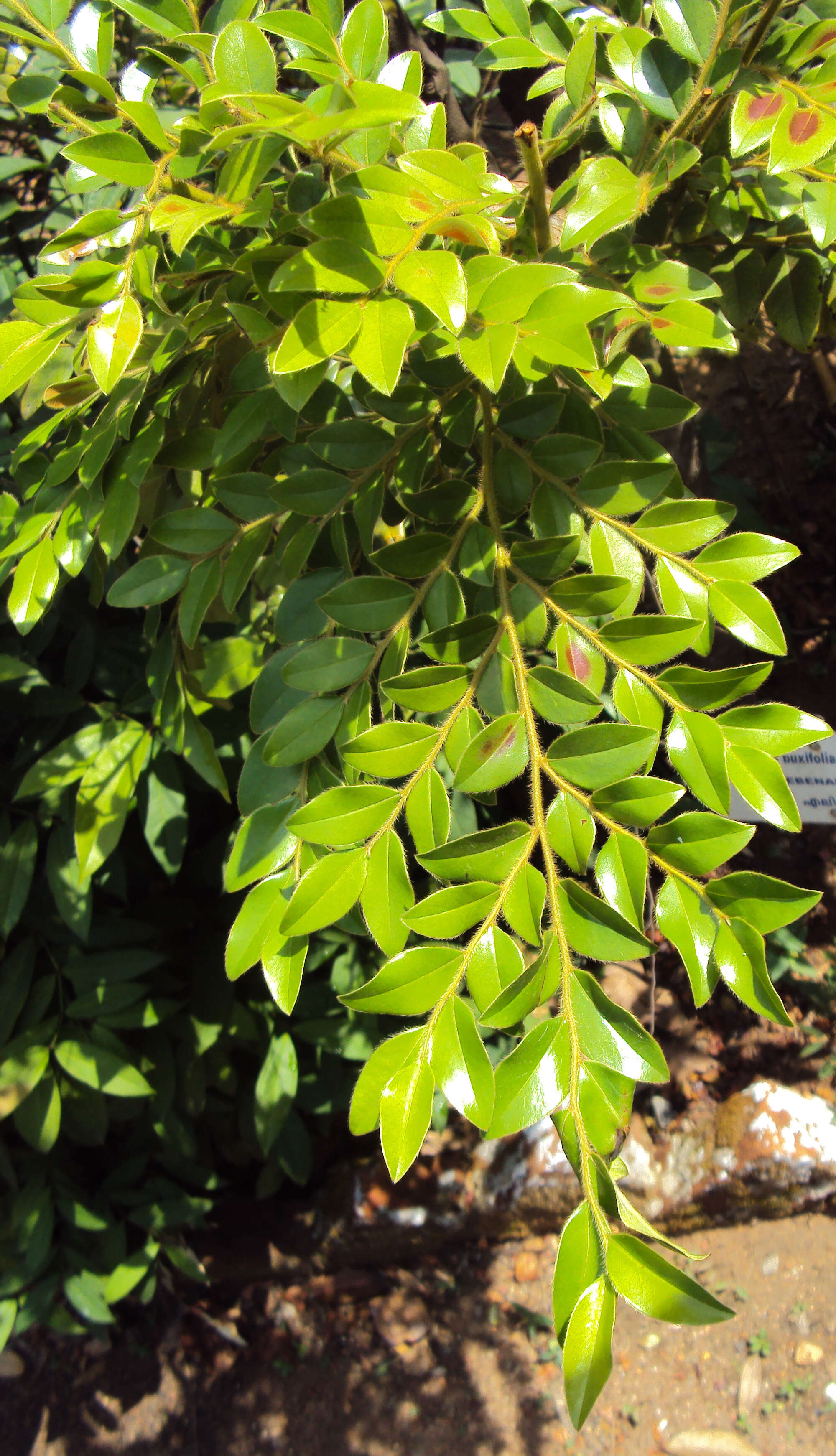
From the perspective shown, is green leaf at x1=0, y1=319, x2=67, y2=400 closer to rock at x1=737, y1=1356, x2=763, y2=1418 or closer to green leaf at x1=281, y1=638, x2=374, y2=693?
green leaf at x1=281, y1=638, x2=374, y2=693

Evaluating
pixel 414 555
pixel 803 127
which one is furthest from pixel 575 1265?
pixel 803 127

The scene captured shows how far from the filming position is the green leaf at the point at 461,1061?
1.90 feet

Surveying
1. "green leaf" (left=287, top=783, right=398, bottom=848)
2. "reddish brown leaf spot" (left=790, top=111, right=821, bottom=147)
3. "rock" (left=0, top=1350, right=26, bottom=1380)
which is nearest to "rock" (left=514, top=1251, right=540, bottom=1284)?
"rock" (left=0, top=1350, right=26, bottom=1380)

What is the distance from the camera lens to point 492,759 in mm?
616

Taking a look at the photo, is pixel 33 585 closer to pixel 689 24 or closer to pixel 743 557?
pixel 743 557

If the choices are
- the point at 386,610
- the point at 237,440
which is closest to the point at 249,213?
the point at 237,440

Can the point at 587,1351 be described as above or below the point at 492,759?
below

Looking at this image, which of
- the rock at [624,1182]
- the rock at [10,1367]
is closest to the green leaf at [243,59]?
the rock at [624,1182]

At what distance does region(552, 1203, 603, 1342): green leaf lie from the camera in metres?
0.54

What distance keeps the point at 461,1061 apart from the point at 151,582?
0.53m

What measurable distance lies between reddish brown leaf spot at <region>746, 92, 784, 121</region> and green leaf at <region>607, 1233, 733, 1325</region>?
783mm

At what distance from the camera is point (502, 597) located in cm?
69

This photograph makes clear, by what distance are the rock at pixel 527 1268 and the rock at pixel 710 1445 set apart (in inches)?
16.6

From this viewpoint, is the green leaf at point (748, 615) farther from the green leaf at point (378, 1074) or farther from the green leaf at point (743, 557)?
the green leaf at point (378, 1074)
